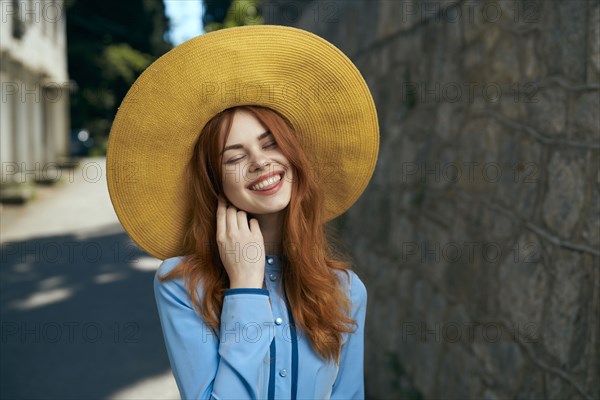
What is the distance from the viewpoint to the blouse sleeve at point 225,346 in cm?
132

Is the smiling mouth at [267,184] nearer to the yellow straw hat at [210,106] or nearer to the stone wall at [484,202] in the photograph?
the yellow straw hat at [210,106]

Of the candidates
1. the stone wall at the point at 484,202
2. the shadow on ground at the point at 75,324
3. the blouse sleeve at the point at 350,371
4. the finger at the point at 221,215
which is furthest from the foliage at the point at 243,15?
the blouse sleeve at the point at 350,371

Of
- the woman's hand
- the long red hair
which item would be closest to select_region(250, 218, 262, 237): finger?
the woman's hand

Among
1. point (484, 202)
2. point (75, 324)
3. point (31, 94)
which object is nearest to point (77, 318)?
point (75, 324)

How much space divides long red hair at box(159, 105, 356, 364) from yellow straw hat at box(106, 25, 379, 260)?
41mm

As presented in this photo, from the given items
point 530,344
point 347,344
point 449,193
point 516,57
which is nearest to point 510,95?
point 516,57

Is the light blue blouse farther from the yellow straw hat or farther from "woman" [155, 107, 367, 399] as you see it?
the yellow straw hat

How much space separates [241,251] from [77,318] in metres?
3.73

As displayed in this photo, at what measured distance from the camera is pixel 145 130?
1.50 metres

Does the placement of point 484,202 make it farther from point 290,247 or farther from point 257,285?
point 257,285

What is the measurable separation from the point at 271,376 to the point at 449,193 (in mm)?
1963

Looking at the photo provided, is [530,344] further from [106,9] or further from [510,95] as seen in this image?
[106,9]

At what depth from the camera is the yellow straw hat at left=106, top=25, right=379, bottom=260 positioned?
145 cm

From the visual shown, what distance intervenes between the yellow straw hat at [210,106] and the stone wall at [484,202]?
890 millimetres
